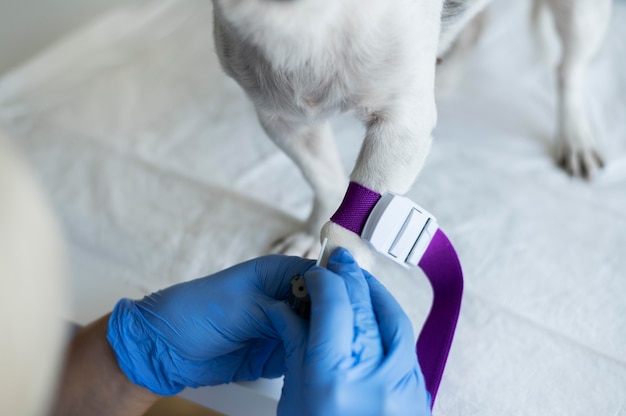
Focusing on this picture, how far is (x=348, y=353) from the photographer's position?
50cm

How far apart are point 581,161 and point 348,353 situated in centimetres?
71

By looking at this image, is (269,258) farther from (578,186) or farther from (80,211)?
(578,186)

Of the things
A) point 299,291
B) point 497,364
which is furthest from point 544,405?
point 299,291

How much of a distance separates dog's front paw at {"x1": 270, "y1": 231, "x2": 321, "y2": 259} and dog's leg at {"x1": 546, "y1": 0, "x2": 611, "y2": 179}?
18.2 inches

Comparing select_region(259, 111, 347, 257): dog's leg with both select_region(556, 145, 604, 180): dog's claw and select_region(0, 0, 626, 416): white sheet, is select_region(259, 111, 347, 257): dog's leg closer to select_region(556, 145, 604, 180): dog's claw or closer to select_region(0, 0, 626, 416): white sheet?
select_region(0, 0, 626, 416): white sheet

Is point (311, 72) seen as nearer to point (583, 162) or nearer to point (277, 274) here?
point (277, 274)

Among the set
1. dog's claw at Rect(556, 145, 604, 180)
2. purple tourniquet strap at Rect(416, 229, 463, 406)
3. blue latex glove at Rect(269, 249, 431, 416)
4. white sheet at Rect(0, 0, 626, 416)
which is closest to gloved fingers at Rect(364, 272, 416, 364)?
blue latex glove at Rect(269, 249, 431, 416)

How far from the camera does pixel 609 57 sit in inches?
49.4

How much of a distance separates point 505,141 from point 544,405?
515 mm

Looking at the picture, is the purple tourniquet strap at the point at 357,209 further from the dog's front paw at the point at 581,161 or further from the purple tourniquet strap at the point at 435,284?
the dog's front paw at the point at 581,161

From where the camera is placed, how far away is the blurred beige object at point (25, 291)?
1.01 feet

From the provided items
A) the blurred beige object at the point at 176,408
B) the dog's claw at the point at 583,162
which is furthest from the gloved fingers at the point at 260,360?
the dog's claw at the point at 583,162

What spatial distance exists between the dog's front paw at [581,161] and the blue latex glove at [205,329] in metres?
0.62

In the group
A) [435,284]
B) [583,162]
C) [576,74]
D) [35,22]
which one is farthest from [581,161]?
[35,22]
